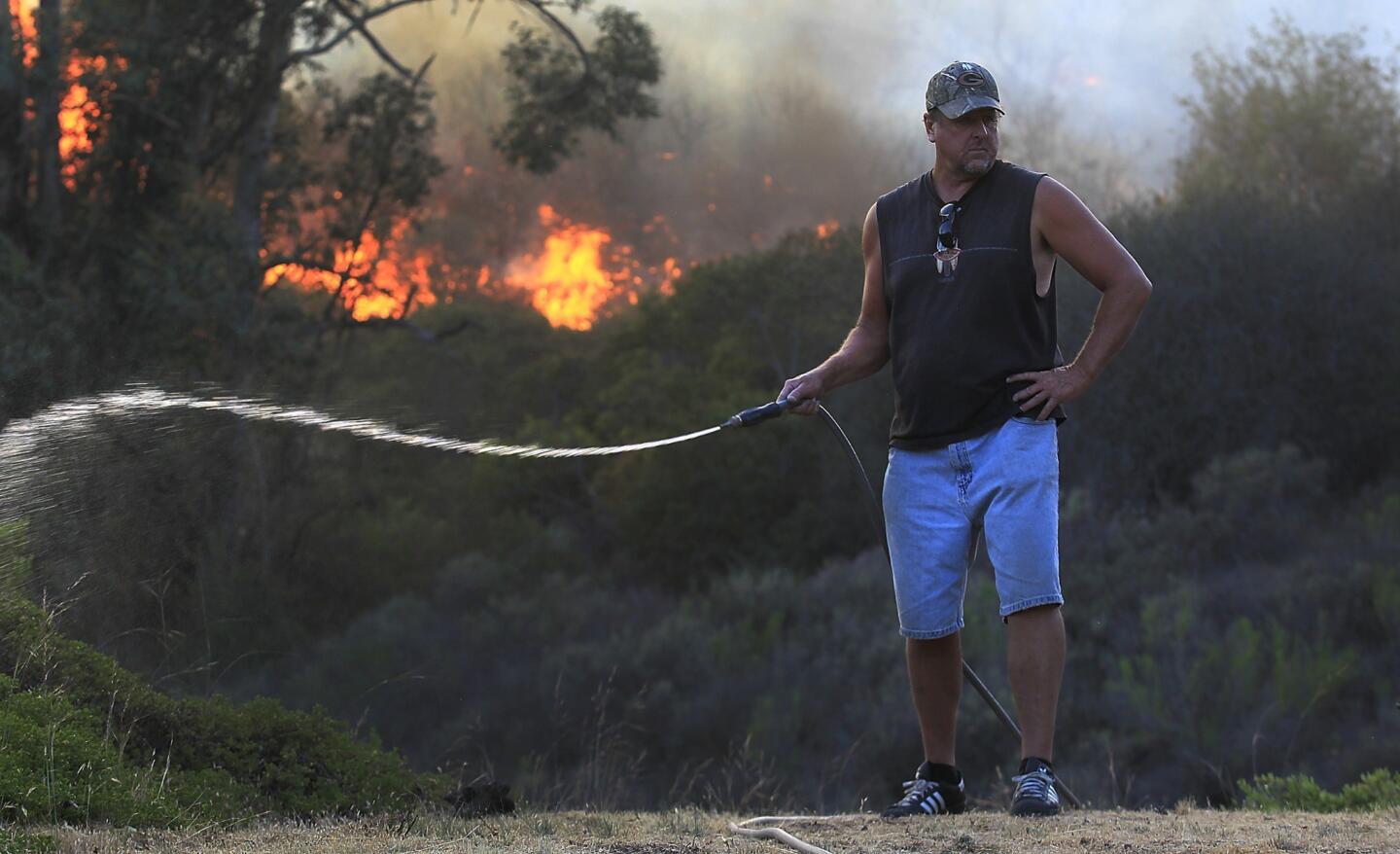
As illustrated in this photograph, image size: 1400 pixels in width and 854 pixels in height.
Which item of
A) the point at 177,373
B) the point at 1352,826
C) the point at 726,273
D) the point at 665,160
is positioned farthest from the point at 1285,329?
the point at 665,160

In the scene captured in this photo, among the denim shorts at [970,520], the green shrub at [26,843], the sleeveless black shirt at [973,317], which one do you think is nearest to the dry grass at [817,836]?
the green shrub at [26,843]

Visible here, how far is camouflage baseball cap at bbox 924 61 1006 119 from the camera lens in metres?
4.82

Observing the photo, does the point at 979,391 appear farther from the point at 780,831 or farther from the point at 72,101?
the point at 72,101

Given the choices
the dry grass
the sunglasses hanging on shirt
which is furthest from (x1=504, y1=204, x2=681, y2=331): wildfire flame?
the dry grass

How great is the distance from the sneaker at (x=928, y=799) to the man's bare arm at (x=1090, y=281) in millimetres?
1189

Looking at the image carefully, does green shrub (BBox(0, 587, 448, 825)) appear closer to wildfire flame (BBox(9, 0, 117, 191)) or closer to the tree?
wildfire flame (BBox(9, 0, 117, 191))

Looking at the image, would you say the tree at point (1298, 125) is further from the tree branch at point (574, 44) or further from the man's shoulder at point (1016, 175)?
the man's shoulder at point (1016, 175)

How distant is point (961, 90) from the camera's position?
4.84 m

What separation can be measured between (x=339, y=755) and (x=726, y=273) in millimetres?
33156

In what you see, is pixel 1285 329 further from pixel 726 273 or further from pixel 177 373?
pixel 177 373

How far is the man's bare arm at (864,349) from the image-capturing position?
5152mm

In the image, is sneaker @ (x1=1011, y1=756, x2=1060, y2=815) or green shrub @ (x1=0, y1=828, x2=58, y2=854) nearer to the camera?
green shrub @ (x1=0, y1=828, x2=58, y2=854)

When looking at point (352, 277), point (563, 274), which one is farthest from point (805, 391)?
point (563, 274)

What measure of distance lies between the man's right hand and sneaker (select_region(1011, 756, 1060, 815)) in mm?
1234
